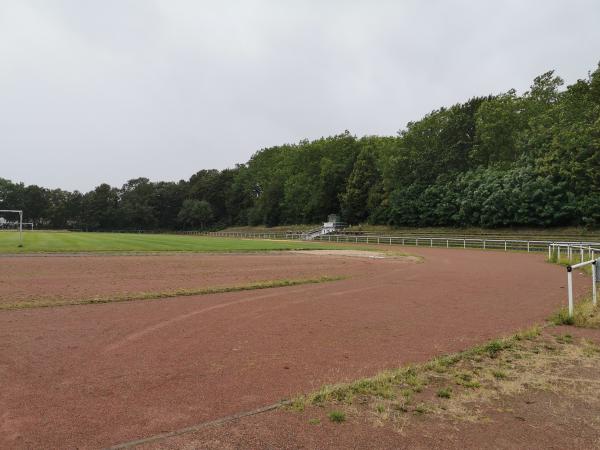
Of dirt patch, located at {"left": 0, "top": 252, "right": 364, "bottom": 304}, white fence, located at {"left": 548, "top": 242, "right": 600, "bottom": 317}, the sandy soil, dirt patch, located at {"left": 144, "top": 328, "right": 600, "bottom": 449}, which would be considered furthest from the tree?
dirt patch, located at {"left": 144, "top": 328, "right": 600, "bottom": 449}

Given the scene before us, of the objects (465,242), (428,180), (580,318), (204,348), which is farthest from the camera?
(428,180)

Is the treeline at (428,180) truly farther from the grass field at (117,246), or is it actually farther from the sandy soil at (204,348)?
the sandy soil at (204,348)

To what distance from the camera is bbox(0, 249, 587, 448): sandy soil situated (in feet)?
13.8

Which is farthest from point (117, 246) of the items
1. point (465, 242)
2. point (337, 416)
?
point (337, 416)

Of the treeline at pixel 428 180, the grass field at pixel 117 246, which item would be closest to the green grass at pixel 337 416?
the grass field at pixel 117 246

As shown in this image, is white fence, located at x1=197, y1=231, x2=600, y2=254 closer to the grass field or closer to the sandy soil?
the grass field

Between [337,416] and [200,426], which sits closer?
[200,426]

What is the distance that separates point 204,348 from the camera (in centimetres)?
660

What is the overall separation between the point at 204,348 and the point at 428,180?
2394 inches

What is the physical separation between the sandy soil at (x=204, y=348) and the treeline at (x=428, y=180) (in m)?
36.2

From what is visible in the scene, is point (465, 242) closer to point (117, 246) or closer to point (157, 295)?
point (117, 246)

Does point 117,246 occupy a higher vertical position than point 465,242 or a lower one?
higher

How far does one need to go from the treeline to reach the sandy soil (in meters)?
36.2

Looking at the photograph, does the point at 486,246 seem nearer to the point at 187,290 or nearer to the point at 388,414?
the point at 187,290
